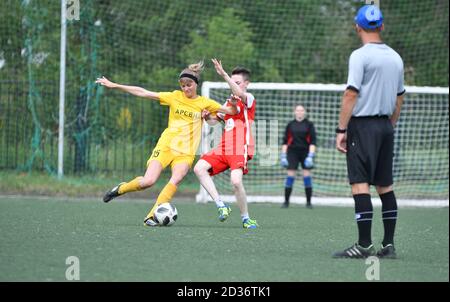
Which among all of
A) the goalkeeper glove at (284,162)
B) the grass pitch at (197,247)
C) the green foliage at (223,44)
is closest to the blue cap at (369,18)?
the grass pitch at (197,247)

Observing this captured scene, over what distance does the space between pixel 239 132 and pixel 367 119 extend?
361 centimetres

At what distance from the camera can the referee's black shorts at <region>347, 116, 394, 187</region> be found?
7090 millimetres

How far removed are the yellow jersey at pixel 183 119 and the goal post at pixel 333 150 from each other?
6.84m

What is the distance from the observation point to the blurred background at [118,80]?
59.0ft

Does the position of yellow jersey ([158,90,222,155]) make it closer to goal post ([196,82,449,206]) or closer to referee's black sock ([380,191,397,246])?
referee's black sock ([380,191,397,246])

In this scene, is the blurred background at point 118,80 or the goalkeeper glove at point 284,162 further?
the blurred background at point 118,80

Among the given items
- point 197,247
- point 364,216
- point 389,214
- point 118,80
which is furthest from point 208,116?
point 118,80

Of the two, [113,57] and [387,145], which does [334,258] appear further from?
[113,57]

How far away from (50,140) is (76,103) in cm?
100

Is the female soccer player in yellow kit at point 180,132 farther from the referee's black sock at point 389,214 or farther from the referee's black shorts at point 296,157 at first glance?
the referee's black shorts at point 296,157

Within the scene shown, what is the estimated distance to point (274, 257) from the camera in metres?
7.05

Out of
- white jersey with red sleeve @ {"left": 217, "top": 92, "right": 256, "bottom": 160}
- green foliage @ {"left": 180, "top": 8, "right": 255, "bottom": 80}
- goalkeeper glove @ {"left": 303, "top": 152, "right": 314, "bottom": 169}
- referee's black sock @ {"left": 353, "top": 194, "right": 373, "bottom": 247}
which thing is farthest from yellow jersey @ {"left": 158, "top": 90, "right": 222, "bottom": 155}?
A: green foliage @ {"left": 180, "top": 8, "right": 255, "bottom": 80}

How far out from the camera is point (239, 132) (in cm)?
1059
